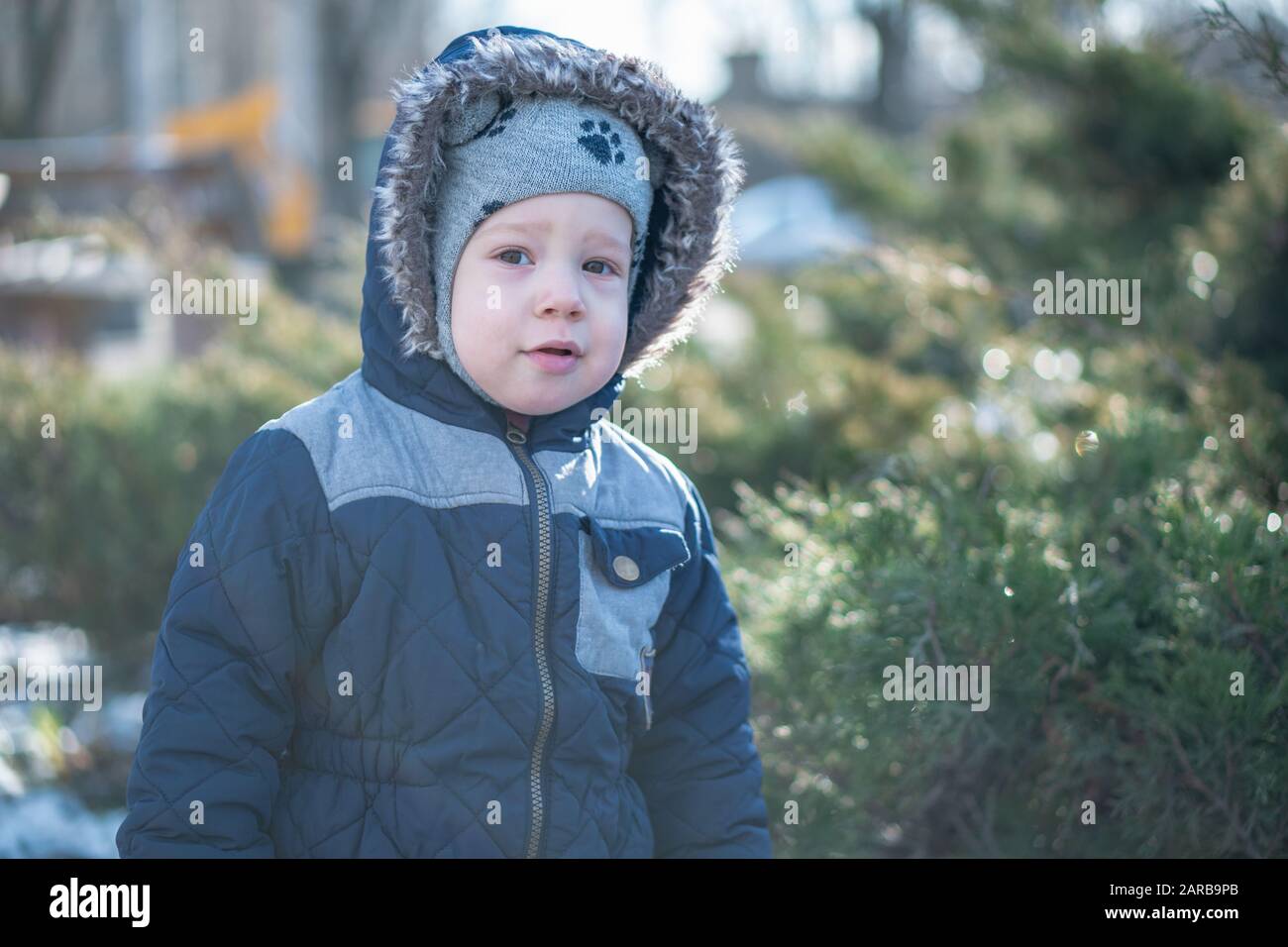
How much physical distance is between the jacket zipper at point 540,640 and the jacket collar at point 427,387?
60mm

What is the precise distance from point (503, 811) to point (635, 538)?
439mm

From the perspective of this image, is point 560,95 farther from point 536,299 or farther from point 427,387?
point 427,387

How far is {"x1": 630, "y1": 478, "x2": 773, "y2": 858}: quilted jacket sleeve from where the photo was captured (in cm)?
191

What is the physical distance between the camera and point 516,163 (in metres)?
1.73

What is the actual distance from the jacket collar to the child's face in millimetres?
48

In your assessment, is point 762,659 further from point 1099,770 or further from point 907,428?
point 907,428

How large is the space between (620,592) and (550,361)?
0.36 metres

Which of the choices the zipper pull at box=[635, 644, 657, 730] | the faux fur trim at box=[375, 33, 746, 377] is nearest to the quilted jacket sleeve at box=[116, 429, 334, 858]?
the faux fur trim at box=[375, 33, 746, 377]

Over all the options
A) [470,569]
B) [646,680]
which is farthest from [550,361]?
[646,680]

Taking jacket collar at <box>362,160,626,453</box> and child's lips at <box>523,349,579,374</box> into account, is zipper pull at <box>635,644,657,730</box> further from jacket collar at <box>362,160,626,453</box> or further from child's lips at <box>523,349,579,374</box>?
child's lips at <box>523,349,579,374</box>
